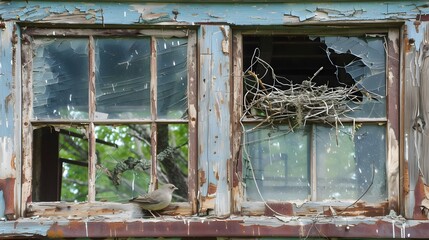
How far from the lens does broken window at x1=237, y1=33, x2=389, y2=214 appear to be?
564 centimetres

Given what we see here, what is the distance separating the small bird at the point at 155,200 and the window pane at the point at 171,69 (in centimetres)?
56

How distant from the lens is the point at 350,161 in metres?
5.68

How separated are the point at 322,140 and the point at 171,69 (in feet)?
3.41

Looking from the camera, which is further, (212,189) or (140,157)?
(140,157)

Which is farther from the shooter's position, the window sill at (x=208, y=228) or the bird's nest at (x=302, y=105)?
the bird's nest at (x=302, y=105)

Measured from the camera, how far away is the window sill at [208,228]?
17.7ft

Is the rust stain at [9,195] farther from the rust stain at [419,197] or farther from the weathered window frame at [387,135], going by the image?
the rust stain at [419,197]

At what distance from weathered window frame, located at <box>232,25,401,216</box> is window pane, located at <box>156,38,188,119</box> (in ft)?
1.05

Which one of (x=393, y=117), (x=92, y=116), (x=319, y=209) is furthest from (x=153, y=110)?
(x=393, y=117)

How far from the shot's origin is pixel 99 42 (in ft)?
18.8

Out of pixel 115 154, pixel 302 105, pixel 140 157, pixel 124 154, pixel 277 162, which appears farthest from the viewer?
pixel 115 154

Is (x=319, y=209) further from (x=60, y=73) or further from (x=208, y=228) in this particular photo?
(x=60, y=73)

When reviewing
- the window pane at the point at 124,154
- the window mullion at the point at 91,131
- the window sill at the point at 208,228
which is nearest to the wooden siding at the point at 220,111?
the window sill at the point at 208,228

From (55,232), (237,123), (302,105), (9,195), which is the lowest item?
(55,232)
